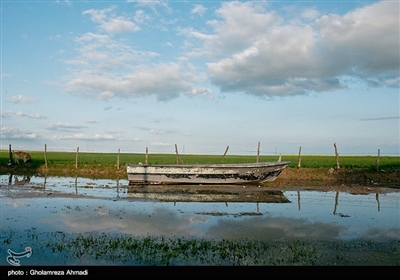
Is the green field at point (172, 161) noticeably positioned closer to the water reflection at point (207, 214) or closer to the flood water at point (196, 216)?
the water reflection at point (207, 214)

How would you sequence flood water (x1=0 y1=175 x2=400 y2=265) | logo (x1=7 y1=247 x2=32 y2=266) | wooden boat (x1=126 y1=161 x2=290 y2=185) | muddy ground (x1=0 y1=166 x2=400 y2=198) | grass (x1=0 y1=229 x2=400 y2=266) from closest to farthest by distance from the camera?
logo (x1=7 y1=247 x2=32 y2=266) → grass (x1=0 y1=229 x2=400 y2=266) → flood water (x1=0 y1=175 x2=400 y2=265) → muddy ground (x1=0 y1=166 x2=400 y2=198) → wooden boat (x1=126 y1=161 x2=290 y2=185)

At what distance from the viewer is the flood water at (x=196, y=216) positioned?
1062 centimetres

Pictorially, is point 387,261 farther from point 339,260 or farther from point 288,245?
point 288,245

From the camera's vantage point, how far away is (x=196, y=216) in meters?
13.4

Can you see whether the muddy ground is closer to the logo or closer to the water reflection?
the water reflection

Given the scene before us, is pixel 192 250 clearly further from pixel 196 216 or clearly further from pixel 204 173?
pixel 204 173

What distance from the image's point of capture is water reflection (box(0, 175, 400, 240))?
1085cm

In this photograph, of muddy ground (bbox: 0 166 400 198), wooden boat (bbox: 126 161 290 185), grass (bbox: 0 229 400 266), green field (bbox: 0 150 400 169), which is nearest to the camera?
grass (bbox: 0 229 400 266)

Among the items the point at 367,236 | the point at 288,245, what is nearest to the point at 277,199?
the point at 367,236

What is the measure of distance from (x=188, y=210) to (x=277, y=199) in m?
5.94

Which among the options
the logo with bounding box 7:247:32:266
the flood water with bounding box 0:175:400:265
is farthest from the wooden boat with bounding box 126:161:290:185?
the logo with bounding box 7:247:32:266

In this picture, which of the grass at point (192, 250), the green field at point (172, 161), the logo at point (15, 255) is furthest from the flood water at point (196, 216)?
the green field at point (172, 161)

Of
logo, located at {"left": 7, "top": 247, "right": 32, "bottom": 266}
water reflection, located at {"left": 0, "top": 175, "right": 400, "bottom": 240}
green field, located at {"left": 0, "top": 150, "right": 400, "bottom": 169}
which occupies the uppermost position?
green field, located at {"left": 0, "top": 150, "right": 400, "bottom": 169}
